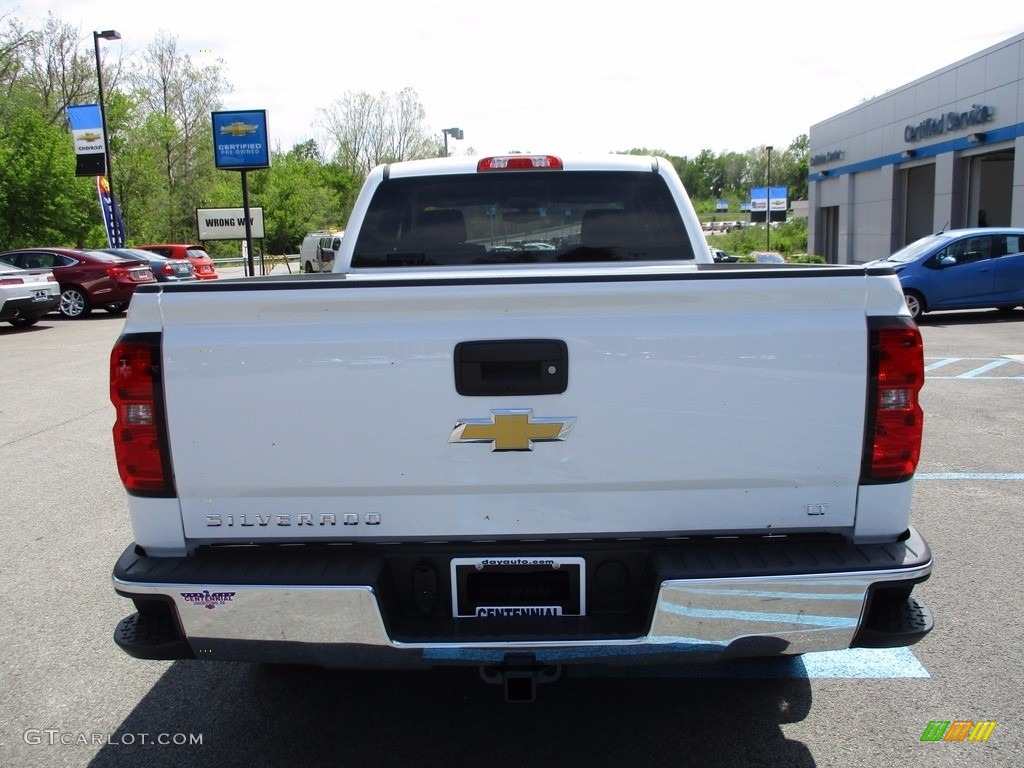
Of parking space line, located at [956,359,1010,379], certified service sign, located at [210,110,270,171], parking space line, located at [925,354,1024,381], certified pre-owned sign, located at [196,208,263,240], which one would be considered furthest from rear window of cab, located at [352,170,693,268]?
certified pre-owned sign, located at [196,208,263,240]

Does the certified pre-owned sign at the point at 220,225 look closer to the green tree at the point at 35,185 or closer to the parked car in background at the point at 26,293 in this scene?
the green tree at the point at 35,185

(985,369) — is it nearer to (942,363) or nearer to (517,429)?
(942,363)

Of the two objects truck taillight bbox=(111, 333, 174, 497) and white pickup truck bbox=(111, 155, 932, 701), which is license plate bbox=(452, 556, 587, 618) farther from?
truck taillight bbox=(111, 333, 174, 497)

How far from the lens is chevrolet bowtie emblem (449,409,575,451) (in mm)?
2658

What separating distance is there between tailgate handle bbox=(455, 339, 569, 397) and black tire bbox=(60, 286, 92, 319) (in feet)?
69.6

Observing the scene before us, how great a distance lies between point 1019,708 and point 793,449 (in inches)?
66.4

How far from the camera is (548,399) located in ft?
8.73

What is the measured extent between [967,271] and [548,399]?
53.9ft

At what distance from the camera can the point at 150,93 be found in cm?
5419

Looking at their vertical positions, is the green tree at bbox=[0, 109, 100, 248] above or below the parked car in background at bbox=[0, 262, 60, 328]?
above

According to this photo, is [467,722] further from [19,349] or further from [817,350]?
[19,349]

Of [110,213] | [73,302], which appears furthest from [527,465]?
[110,213]

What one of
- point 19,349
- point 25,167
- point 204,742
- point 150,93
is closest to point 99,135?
point 25,167

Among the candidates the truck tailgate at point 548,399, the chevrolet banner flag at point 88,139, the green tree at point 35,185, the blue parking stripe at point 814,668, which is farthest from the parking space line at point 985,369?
the green tree at point 35,185
